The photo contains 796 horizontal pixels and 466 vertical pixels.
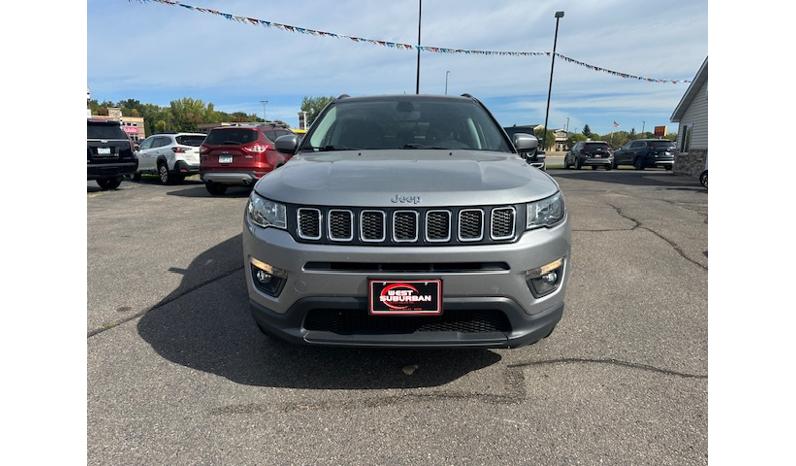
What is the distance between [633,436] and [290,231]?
1.93m

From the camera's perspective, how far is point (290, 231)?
2.30 meters

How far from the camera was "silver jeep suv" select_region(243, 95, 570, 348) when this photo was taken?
2.18m

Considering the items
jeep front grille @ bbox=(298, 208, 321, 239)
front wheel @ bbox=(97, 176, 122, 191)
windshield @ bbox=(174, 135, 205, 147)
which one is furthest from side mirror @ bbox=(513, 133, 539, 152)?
windshield @ bbox=(174, 135, 205, 147)

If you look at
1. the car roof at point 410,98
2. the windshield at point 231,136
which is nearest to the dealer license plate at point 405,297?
the car roof at point 410,98

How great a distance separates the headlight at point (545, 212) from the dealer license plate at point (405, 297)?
592mm

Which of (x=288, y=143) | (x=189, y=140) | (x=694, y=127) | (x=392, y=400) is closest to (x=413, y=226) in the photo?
(x=392, y=400)

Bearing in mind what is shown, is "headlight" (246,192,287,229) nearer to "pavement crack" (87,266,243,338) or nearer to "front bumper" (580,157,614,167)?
"pavement crack" (87,266,243,338)

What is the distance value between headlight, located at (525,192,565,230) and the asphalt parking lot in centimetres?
91

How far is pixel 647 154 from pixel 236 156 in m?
21.6

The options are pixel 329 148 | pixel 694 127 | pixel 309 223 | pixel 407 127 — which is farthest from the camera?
pixel 694 127

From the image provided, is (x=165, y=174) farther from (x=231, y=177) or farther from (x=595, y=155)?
(x=595, y=155)

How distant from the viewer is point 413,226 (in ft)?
7.25

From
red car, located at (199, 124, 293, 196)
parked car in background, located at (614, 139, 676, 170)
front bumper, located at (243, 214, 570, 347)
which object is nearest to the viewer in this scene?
front bumper, located at (243, 214, 570, 347)

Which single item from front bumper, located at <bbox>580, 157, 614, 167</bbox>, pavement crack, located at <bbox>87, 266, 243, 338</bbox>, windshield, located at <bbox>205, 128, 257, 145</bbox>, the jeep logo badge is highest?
front bumper, located at <bbox>580, 157, 614, 167</bbox>
